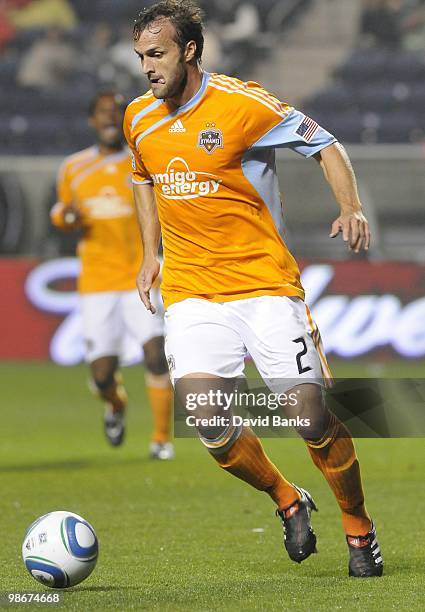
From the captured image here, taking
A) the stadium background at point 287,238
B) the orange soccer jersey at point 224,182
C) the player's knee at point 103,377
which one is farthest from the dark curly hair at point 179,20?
the player's knee at point 103,377

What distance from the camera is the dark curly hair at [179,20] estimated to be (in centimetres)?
482

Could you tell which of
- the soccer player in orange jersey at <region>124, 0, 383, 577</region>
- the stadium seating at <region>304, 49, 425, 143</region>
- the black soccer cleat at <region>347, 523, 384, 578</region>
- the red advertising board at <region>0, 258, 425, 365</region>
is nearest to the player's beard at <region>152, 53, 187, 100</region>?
the soccer player in orange jersey at <region>124, 0, 383, 577</region>

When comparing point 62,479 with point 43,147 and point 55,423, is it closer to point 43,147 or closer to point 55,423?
point 55,423

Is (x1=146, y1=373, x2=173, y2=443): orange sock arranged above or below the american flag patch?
below

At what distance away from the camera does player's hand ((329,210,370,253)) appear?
4.48 m

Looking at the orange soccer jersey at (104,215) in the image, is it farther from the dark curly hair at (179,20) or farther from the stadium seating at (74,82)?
the stadium seating at (74,82)

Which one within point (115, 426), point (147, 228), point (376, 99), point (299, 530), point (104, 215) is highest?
point (147, 228)

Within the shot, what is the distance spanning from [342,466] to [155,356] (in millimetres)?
3996

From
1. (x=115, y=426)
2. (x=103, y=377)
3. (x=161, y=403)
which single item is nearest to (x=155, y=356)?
(x=161, y=403)

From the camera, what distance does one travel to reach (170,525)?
618cm

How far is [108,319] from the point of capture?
895 centimetres

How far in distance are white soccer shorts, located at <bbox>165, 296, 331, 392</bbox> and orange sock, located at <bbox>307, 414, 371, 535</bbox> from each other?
0.21 meters

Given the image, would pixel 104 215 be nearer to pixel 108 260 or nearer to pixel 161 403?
pixel 108 260

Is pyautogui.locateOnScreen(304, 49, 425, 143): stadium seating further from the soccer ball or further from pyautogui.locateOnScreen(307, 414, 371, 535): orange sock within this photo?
the soccer ball
